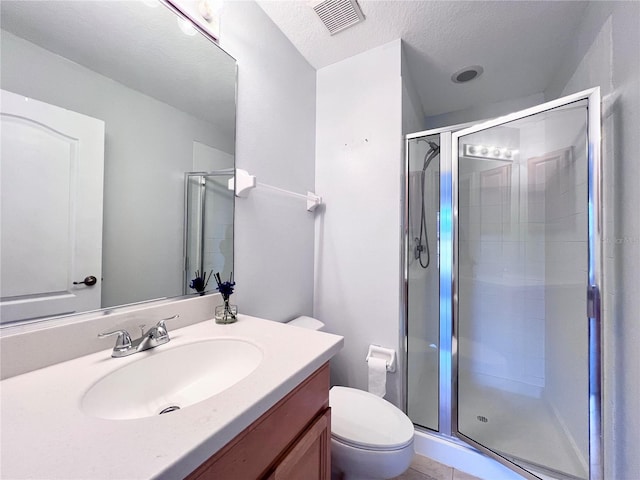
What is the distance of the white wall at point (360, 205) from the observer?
1472mm

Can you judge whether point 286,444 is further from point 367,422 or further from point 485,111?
point 485,111

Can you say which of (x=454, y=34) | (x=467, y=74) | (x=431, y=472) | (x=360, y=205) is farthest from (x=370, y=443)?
(x=467, y=74)

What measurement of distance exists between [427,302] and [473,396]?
66cm

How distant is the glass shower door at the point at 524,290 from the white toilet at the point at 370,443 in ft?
2.16

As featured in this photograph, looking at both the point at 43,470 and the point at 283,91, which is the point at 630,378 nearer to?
the point at 43,470

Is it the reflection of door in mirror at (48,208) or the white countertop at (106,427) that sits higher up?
the reflection of door in mirror at (48,208)

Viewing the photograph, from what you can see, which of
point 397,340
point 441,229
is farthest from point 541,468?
point 441,229

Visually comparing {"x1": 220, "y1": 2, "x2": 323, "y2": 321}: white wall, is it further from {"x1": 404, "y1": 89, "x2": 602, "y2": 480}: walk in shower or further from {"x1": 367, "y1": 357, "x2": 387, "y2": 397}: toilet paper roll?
{"x1": 404, "y1": 89, "x2": 602, "y2": 480}: walk in shower

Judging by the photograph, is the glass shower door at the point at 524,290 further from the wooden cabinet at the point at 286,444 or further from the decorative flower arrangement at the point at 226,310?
the decorative flower arrangement at the point at 226,310

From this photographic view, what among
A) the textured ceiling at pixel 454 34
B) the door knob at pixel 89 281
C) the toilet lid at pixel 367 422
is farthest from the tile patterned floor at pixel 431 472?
the textured ceiling at pixel 454 34

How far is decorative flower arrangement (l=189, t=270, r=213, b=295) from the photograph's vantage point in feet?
3.26

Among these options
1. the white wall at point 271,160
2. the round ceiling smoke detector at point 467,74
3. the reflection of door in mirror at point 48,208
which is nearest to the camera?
the reflection of door in mirror at point 48,208

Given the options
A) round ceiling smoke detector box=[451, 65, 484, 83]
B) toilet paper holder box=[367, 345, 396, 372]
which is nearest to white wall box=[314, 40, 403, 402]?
toilet paper holder box=[367, 345, 396, 372]

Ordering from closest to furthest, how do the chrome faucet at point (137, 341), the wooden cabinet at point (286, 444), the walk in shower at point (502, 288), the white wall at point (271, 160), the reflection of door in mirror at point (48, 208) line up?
the wooden cabinet at point (286, 444) < the reflection of door in mirror at point (48, 208) < the chrome faucet at point (137, 341) < the white wall at point (271, 160) < the walk in shower at point (502, 288)
